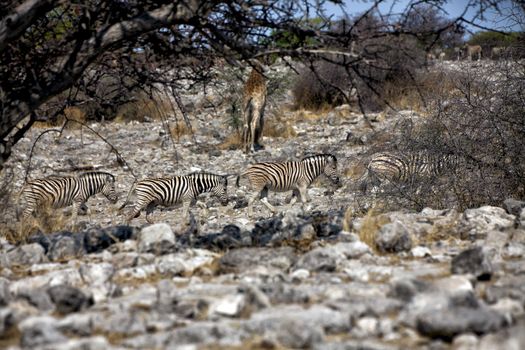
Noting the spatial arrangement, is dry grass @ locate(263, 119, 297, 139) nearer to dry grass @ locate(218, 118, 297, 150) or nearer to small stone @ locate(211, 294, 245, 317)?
dry grass @ locate(218, 118, 297, 150)

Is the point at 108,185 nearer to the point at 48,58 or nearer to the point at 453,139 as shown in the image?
the point at 453,139

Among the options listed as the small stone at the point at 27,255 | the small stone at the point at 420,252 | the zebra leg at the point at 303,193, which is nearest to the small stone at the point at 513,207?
the small stone at the point at 420,252

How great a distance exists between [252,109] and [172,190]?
718 centimetres

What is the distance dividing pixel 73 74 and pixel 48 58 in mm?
600

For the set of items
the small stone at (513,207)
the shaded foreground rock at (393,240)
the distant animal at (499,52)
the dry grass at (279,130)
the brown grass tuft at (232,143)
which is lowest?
the shaded foreground rock at (393,240)

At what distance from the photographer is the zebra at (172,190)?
45.8 feet

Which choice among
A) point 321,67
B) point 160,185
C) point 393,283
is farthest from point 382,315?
point 321,67

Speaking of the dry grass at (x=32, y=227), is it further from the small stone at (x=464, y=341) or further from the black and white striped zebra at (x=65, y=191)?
the small stone at (x=464, y=341)

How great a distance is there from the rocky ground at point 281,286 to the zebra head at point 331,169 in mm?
6155

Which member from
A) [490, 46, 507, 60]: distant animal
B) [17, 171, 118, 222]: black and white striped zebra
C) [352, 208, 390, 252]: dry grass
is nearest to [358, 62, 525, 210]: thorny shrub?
[490, 46, 507, 60]: distant animal

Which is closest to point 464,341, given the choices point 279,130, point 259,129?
point 259,129

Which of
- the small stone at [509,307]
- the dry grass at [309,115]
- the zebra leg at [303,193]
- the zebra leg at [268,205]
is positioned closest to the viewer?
the small stone at [509,307]

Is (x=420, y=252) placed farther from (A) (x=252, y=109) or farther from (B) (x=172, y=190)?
(A) (x=252, y=109)

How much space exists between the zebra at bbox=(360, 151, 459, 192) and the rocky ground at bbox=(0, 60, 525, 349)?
2.36 m
